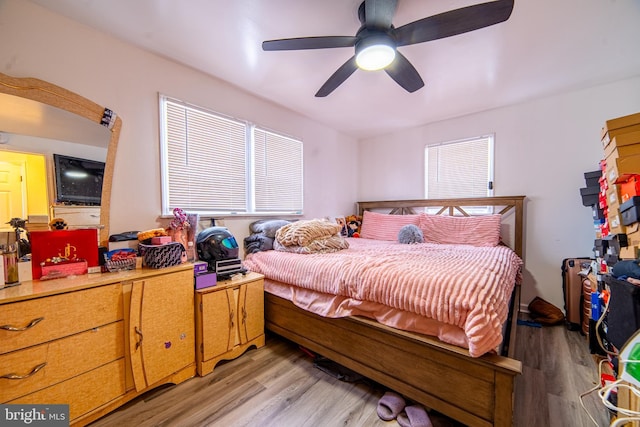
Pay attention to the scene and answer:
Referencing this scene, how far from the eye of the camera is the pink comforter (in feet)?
3.51

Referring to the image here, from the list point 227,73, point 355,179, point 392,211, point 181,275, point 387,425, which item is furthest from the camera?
point 355,179

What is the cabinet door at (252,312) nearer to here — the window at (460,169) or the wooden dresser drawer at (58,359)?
the wooden dresser drawer at (58,359)

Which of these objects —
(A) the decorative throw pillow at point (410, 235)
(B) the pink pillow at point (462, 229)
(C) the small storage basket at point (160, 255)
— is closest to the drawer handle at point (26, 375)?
(C) the small storage basket at point (160, 255)

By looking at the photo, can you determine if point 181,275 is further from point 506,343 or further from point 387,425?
point 506,343

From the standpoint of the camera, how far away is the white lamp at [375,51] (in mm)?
1401

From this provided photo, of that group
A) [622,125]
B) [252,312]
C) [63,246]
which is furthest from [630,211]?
[63,246]

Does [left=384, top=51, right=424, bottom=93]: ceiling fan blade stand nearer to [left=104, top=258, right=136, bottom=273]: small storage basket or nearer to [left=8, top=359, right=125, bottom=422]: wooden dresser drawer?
[left=104, top=258, right=136, bottom=273]: small storage basket

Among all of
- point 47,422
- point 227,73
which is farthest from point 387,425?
point 227,73

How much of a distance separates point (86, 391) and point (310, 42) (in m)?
2.21

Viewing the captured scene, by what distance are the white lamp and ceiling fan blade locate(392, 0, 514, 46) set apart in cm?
6

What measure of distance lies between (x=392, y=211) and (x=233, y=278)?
8.58 feet

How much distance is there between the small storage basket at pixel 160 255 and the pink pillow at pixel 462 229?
259 centimetres

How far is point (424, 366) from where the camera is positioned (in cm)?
125

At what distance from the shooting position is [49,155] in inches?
57.3
